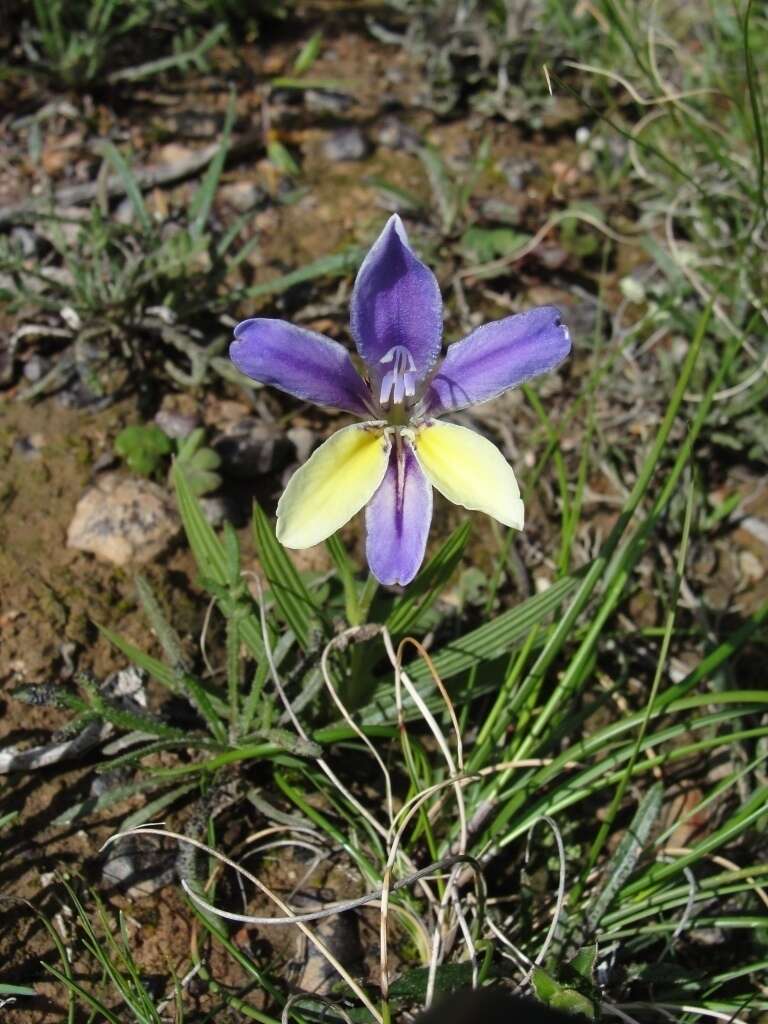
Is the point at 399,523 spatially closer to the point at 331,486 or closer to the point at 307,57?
the point at 331,486

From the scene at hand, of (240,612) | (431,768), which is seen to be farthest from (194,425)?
(431,768)

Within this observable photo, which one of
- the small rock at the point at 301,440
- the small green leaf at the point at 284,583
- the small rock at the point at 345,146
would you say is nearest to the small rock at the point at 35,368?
the small rock at the point at 301,440

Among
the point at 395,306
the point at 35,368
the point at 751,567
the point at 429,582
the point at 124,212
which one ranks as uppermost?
the point at 395,306

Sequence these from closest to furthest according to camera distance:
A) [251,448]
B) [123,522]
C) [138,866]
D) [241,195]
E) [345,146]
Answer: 1. [138,866]
2. [123,522]
3. [251,448]
4. [241,195]
5. [345,146]

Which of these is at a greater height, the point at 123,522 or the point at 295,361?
the point at 295,361

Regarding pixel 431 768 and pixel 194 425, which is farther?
pixel 194 425

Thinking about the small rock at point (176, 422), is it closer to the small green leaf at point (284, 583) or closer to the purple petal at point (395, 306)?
the small green leaf at point (284, 583)

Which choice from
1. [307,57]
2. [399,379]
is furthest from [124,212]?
[399,379]

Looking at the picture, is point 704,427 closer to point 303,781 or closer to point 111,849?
point 303,781
